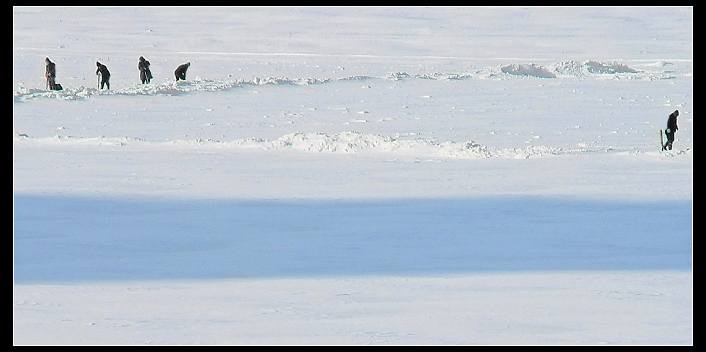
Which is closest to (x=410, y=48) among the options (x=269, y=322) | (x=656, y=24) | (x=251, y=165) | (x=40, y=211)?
(x=656, y=24)

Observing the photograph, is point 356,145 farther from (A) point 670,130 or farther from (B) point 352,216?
(B) point 352,216

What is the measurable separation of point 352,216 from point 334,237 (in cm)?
106

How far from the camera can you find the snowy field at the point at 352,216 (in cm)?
537

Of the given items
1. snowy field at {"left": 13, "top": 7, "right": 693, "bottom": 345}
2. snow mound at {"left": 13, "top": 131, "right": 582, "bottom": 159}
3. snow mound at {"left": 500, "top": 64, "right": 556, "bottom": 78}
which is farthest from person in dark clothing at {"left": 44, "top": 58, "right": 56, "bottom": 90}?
snow mound at {"left": 500, "top": 64, "right": 556, "bottom": 78}

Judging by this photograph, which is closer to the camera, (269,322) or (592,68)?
(269,322)

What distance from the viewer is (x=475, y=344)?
4824mm

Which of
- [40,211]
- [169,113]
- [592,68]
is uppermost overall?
[592,68]

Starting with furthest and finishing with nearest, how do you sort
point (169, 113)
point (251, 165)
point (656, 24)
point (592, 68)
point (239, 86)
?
1. point (656, 24)
2. point (592, 68)
3. point (239, 86)
4. point (169, 113)
5. point (251, 165)

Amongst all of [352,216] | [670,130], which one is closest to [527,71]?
[670,130]

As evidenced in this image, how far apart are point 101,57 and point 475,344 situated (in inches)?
1536

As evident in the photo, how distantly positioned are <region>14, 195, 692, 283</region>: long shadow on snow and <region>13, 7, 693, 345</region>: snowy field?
1.5 inches

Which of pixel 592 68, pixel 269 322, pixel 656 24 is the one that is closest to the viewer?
pixel 269 322

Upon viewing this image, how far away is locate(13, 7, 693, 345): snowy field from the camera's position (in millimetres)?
5371

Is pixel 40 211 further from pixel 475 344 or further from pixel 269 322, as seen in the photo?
pixel 475 344
